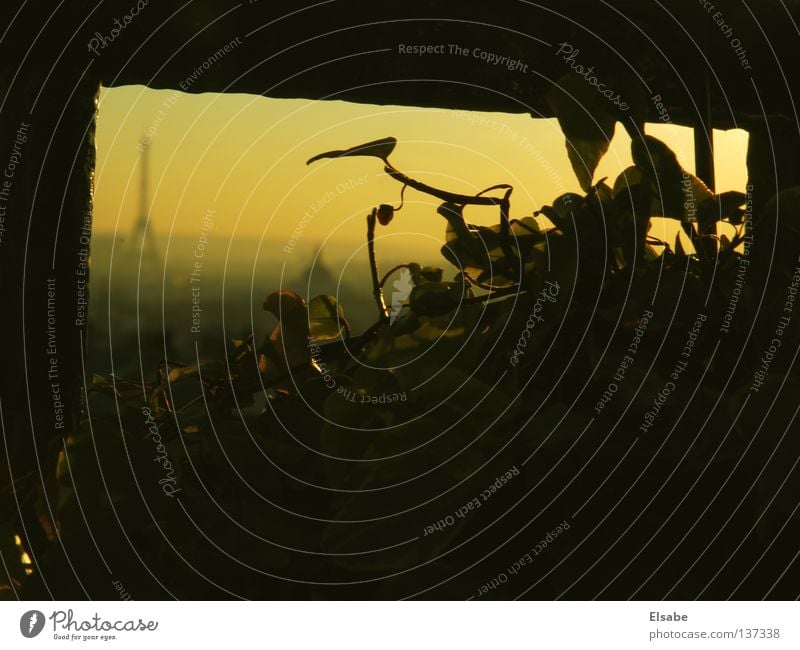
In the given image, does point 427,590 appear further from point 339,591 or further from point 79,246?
point 79,246

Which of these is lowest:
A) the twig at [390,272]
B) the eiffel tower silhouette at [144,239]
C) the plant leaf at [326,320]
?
the plant leaf at [326,320]

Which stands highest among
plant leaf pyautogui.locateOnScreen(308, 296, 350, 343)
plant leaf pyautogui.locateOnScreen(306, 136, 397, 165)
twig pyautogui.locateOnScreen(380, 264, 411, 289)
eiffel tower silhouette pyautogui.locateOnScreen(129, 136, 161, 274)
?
plant leaf pyautogui.locateOnScreen(306, 136, 397, 165)

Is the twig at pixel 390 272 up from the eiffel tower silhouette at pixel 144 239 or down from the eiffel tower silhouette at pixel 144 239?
down

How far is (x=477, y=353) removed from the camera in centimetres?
29

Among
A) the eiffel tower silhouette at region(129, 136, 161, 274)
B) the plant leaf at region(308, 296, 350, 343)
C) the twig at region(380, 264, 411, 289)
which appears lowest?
the plant leaf at region(308, 296, 350, 343)

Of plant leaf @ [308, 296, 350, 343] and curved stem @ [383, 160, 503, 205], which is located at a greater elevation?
curved stem @ [383, 160, 503, 205]

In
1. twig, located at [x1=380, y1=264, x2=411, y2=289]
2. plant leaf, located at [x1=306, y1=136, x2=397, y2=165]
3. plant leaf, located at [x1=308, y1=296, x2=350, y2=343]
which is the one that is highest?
plant leaf, located at [x1=306, y1=136, x2=397, y2=165]

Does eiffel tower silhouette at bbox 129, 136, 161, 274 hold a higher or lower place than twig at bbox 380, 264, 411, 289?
higher

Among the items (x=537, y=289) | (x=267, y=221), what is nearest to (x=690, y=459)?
(x=537, y=289)

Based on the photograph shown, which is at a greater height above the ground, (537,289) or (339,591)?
(537,289)

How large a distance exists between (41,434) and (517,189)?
22 centimetres

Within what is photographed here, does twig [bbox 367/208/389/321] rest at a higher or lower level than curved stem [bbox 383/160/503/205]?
lower

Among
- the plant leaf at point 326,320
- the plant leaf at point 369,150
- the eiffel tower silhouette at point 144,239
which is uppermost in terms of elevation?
the plant leaf at point 369,150

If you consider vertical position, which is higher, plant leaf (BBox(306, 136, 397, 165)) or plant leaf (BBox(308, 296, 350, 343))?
plant leaf (BBox(306, 136, 397, 165))
